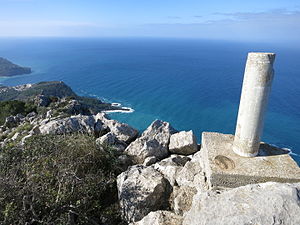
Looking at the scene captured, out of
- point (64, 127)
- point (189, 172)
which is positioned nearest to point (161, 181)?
point (189, 172)

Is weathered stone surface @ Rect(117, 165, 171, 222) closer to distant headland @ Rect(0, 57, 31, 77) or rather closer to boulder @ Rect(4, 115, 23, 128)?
boulder @ Rect(4, 115, 23, 128)

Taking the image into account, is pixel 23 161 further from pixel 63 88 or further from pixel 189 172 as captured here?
pixel 63 88

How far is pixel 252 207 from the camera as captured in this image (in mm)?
2977

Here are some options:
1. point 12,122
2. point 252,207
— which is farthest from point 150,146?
point 12,122

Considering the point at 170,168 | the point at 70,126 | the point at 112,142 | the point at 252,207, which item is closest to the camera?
the point at 252,207

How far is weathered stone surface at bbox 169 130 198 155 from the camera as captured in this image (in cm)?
722

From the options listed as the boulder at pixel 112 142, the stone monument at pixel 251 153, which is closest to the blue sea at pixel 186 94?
the boulder at pixel 112 142

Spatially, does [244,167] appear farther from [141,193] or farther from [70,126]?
[70,126]

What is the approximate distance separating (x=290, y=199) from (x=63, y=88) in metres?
64.6

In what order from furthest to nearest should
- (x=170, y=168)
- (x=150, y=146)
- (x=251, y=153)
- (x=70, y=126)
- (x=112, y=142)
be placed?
(x=70, y=126) < (x=112, y=142) < (x=150, y=146) < (x=170, y=168) < (x=251, y=153)

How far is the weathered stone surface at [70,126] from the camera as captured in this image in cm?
799

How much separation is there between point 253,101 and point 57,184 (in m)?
4.70

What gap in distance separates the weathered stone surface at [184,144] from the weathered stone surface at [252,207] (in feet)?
12.2

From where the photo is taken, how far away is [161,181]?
5.18 metres
